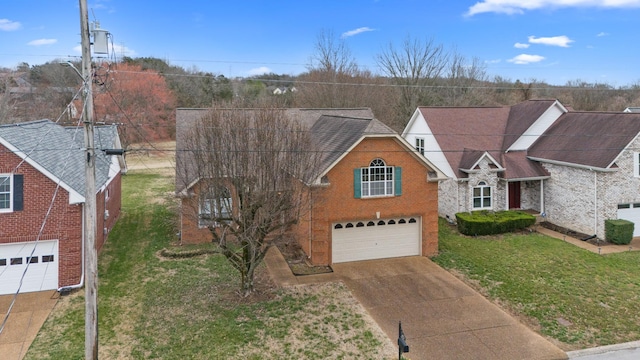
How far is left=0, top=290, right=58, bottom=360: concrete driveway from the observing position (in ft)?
36.5

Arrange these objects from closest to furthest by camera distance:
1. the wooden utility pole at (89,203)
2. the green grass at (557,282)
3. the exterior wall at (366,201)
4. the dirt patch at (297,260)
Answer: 1. the wooden utility pole at (89,203)
2. the green grass at (557,282)
3. the dirt patch at (297,260)
4. the exterior wall at (366,201)

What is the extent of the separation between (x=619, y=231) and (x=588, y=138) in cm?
551

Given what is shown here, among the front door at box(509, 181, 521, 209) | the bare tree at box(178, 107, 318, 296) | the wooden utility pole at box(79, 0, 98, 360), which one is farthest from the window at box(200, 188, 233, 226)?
the front door at box(509, 181, 521, 209)

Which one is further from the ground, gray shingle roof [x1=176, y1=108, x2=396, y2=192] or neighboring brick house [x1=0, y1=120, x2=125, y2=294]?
gray shingle roof [x1=176, y1=108, x2=396, y2=192]

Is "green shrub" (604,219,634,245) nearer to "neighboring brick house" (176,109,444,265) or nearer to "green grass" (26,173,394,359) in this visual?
"neighboring brick house" (176,109,444,265)

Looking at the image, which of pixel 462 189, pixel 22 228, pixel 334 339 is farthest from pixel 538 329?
pixel 22 228

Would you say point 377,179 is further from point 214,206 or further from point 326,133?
point 214,206

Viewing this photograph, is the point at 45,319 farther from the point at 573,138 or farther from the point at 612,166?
the point at 573,138

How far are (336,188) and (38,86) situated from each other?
4806cm

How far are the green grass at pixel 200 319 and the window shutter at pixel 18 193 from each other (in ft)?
11.3

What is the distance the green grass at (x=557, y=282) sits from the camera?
1248cm

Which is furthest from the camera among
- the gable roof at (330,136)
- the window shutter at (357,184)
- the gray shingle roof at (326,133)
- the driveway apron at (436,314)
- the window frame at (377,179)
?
the window frame at (377,179)

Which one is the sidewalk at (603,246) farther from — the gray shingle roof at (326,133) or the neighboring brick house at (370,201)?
the gray shingle roof at (326,133)

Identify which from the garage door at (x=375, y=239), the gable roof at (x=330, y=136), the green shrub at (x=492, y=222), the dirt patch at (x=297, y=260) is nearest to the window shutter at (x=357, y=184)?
the gable roof at (x=330, y=136)
